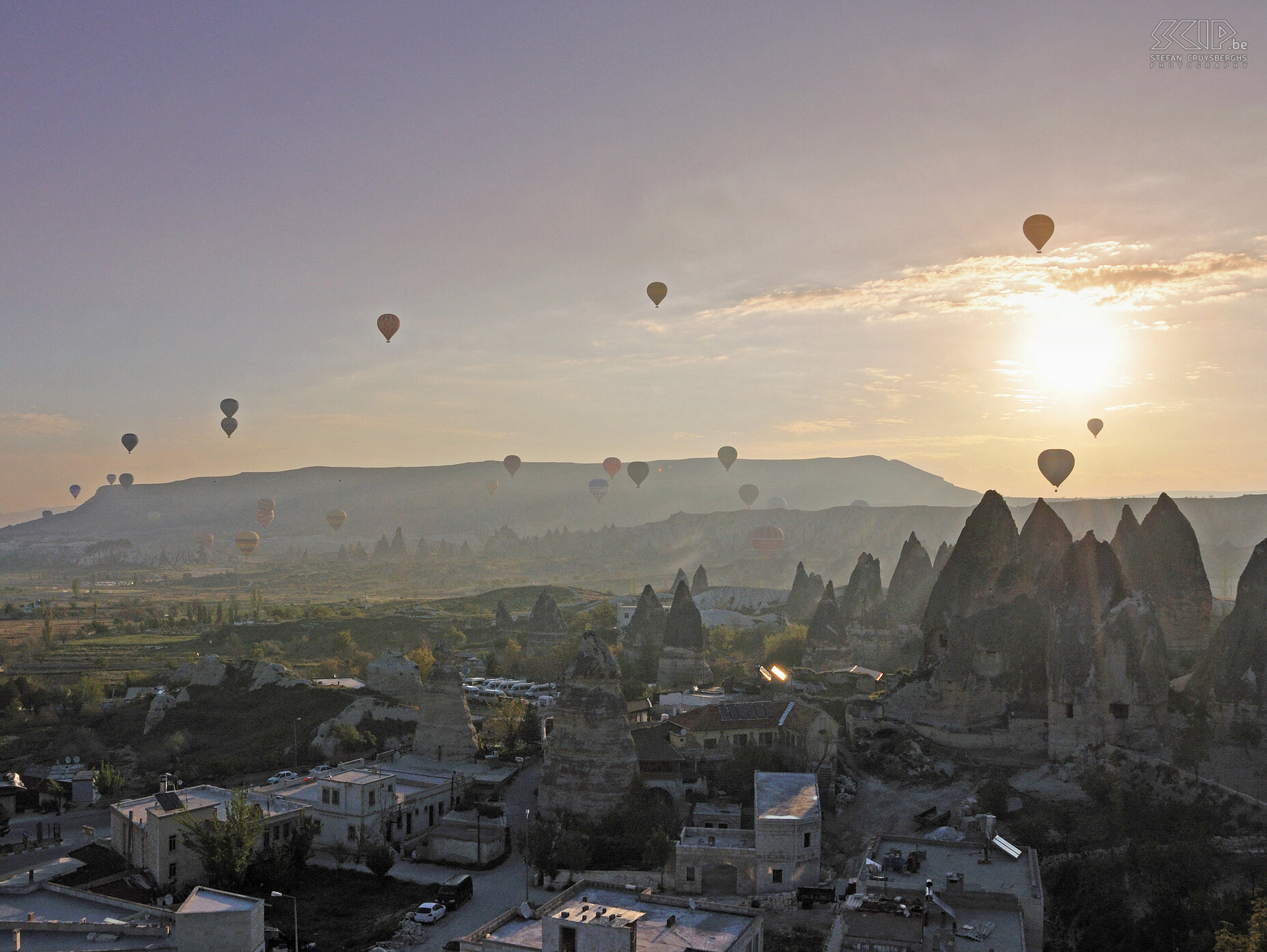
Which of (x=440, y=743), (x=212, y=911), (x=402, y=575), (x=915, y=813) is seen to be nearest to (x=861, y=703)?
(x=915, y=813)

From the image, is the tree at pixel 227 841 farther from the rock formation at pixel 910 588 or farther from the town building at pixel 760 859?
the rock formation at pixel 910 588

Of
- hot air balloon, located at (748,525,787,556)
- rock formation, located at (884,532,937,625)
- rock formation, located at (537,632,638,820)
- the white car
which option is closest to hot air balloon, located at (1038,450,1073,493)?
rock formation, located at (884,532,937,625)

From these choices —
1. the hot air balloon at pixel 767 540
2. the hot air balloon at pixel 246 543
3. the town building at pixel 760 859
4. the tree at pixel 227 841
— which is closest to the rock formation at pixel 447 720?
the tree at pixel 227 841

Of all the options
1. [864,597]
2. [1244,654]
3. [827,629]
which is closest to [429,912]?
[1244,654]

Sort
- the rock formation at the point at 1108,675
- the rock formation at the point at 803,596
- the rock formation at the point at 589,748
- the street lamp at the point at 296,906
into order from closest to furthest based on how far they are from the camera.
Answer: the street lamp at the point at 296,906 → the rock formation at the point at 1108,675 → the rock formation at the point at 589,748 → the rock formation at the point at 803,596

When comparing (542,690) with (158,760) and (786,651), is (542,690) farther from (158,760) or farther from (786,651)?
(158,760)

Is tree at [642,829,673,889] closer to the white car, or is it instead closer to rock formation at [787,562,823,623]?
the white car

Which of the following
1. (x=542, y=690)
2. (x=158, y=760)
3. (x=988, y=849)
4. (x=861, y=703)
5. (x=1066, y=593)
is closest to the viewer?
(x=988, y=849)
